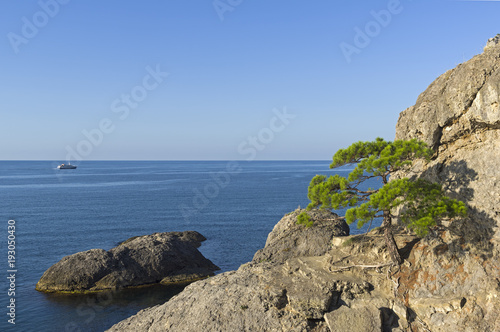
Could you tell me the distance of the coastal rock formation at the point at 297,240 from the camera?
139ft

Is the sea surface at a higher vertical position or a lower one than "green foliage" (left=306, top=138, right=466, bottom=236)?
lower

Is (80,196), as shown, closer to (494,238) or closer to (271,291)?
(271,291)

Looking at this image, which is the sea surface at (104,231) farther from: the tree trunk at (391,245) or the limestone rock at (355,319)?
the tree trunk at (391,245)

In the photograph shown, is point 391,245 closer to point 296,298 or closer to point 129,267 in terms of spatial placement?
point 296,298

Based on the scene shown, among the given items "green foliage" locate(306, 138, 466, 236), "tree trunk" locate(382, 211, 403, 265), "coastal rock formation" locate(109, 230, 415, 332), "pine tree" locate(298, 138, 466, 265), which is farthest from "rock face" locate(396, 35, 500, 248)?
"coastal rock formation" locate(109, 230, 415, 332)

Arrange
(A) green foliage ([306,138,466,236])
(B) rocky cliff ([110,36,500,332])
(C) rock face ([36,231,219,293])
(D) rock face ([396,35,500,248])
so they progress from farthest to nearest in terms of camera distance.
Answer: (C) rock face ([36,231,219,293]), (D) rock face ([396,35,500,248]), (B) rocky cliff ([110,36,500,332]), (A) green foliage ([306,138,466,236])

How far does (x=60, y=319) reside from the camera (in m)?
36.1

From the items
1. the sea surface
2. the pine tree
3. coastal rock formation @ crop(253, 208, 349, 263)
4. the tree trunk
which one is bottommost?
the sea surface

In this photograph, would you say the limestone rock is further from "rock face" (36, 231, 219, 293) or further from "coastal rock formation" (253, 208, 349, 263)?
"rock face" (36, 231, 219, 293)

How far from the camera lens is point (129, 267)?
1805 inches

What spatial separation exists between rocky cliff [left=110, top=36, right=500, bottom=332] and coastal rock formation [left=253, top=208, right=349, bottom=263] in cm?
1170

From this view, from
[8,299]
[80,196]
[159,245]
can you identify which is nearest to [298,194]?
[80,196]

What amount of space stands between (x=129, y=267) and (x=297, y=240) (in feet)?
65.4

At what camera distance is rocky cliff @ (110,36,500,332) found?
24344mm
